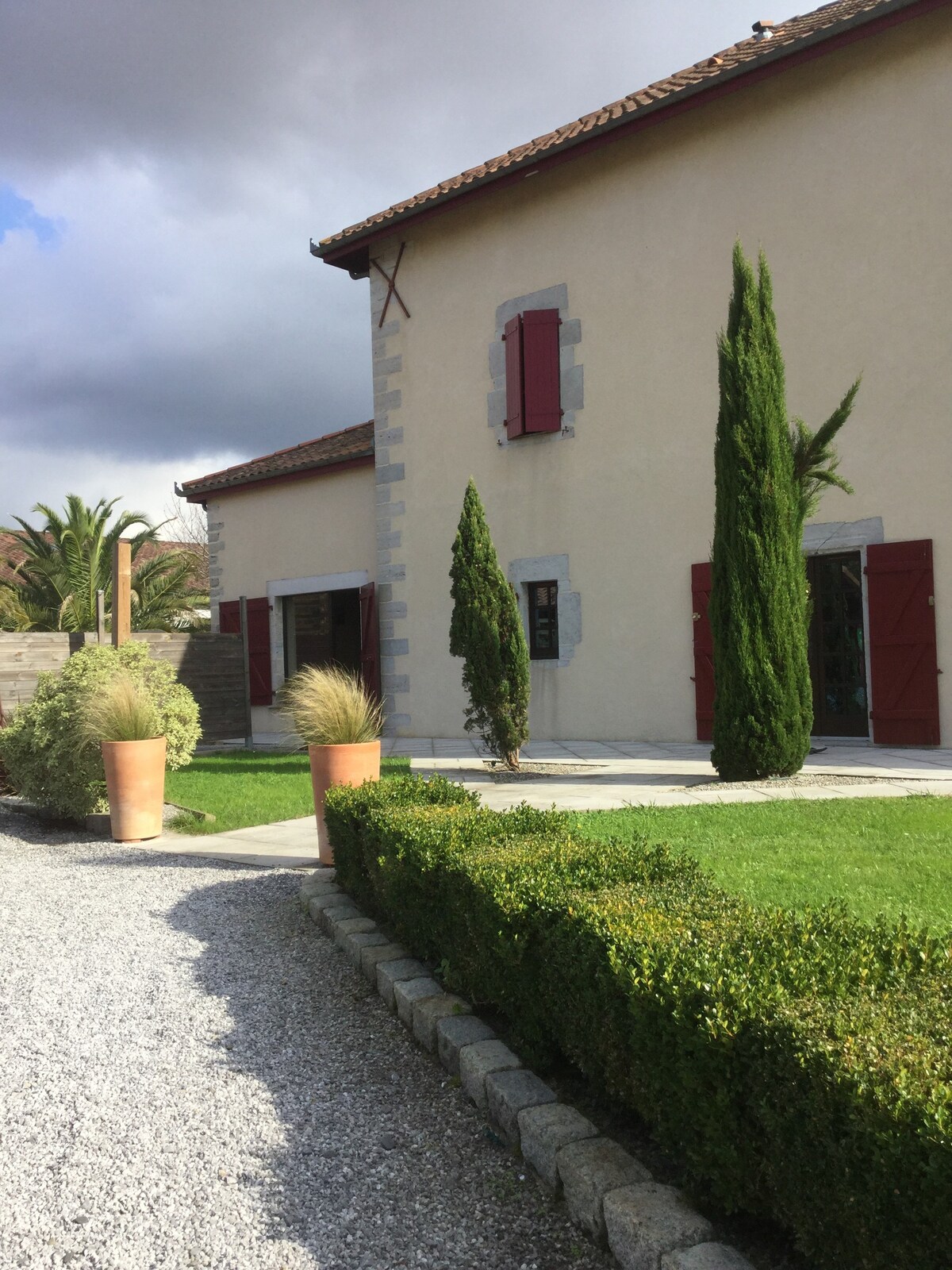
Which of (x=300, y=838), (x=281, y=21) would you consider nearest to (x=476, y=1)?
(x=281, y=21)

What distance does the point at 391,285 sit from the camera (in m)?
13.0

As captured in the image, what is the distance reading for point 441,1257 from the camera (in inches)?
78.6

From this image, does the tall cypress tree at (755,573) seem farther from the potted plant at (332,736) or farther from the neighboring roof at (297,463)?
the neighboring roof at (297,463)

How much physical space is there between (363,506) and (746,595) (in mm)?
7497

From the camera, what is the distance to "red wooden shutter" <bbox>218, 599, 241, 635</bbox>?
1517 centimetres

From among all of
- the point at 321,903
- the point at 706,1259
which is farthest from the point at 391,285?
the point at 706,1259

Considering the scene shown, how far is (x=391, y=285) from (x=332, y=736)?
9.11 metres

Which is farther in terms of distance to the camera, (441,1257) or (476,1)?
(476,1)

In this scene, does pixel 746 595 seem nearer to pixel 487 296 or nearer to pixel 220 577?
pixel 487 296

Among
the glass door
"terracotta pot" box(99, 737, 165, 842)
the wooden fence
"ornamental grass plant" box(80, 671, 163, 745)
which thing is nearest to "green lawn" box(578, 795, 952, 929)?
"terracotta pot" box(99, 737, 165, 842)

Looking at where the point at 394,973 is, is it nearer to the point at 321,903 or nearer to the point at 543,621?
the point at 321,903

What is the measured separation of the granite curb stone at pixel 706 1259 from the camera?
1.68 m

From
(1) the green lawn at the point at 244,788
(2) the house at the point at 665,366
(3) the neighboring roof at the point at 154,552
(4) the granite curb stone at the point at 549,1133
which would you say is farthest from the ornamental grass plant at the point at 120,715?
(3) the neighboring roof at the point at 154,552

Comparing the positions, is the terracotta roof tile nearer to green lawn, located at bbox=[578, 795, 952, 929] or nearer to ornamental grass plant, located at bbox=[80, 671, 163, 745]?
green lawn, located at bbox=[578, 795, 952, 929]
